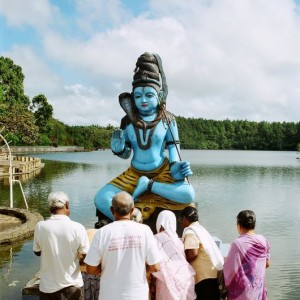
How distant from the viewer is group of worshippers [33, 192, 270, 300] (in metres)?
2.59

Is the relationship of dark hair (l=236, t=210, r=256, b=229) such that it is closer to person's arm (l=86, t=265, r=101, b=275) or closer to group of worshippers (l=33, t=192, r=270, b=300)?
group of worshippers (l=33, t=192, r=270, b=300)

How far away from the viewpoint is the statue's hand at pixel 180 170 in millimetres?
5293

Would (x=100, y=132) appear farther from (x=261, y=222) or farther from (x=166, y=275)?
(x=166, y=275)

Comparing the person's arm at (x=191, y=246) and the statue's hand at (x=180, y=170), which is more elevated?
the statue's hand at (x=180, y=170)

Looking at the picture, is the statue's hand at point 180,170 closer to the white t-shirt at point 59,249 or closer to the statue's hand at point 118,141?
the statue's hand at point 118,141

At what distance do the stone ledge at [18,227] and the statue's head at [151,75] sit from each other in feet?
11.0

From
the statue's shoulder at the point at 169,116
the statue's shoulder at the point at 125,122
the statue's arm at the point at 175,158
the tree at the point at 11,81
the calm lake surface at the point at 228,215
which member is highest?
the tree at the point at 11,81

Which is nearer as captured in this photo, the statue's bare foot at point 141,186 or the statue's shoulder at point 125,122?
the statue's bare foot at point 141,186

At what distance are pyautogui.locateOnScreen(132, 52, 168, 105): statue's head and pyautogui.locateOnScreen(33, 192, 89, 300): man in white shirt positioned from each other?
121 inches

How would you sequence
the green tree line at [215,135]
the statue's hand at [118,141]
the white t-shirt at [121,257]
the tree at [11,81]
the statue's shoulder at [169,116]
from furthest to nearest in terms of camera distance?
the green tree line at [215,135], the tree at [11,81], the statue's shoulder at [169,116], the statue's hand at [118,141], the white t-shirt at [121,257]

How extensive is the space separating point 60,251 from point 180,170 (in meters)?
2.74

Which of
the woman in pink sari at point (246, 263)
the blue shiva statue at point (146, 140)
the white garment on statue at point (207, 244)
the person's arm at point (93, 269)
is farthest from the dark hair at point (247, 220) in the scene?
the blue shiva statue at point (146, 140)

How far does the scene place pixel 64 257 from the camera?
282 cm

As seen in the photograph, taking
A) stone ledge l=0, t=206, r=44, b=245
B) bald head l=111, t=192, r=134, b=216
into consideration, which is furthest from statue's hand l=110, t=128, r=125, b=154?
bald head l=111, t=192, r=134, b=216
